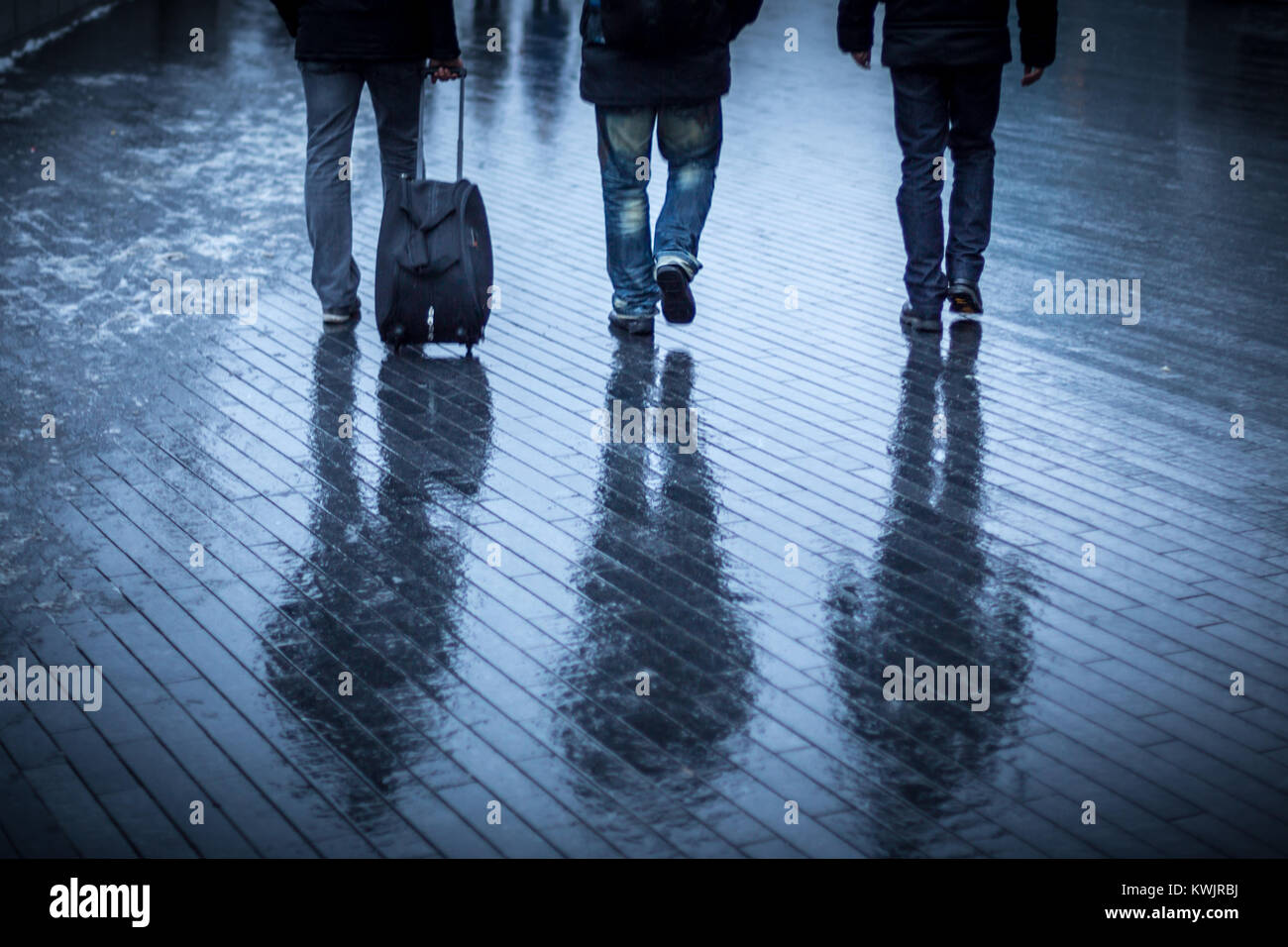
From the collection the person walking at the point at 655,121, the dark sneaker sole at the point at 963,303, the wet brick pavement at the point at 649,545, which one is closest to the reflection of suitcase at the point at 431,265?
the wet brick pavement at the point at 649,545

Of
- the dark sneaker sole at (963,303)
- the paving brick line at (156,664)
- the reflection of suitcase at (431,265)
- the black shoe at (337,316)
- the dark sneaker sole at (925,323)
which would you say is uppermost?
the reflection of suitcase at (431,265)

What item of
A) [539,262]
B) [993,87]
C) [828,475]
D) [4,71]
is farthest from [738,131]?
[828,475]

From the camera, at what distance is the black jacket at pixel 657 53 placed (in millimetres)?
7324

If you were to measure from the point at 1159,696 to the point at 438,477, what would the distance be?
101 inches

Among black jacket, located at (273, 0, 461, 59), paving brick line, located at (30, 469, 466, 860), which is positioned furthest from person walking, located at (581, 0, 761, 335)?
paving brick line, located at (30, 469, 466, 860)

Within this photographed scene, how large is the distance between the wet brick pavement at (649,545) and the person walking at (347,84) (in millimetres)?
340

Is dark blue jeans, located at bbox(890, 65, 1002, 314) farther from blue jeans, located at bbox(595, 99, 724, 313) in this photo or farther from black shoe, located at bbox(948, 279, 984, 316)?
blue jeans, located at bbox(595, 99, 724, 313)

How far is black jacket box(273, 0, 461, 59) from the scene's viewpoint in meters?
7.38

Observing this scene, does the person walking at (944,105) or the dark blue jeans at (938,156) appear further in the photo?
the dark blue jeans at (938,156)

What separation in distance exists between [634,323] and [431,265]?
1.00 m

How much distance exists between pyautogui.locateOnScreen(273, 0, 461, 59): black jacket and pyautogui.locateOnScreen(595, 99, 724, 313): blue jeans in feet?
2.52


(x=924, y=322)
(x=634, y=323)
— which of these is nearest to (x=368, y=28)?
(x=634, y=323)

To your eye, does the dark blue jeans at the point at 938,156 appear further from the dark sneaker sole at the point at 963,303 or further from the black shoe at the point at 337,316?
the black shoe at the point at 337,316
